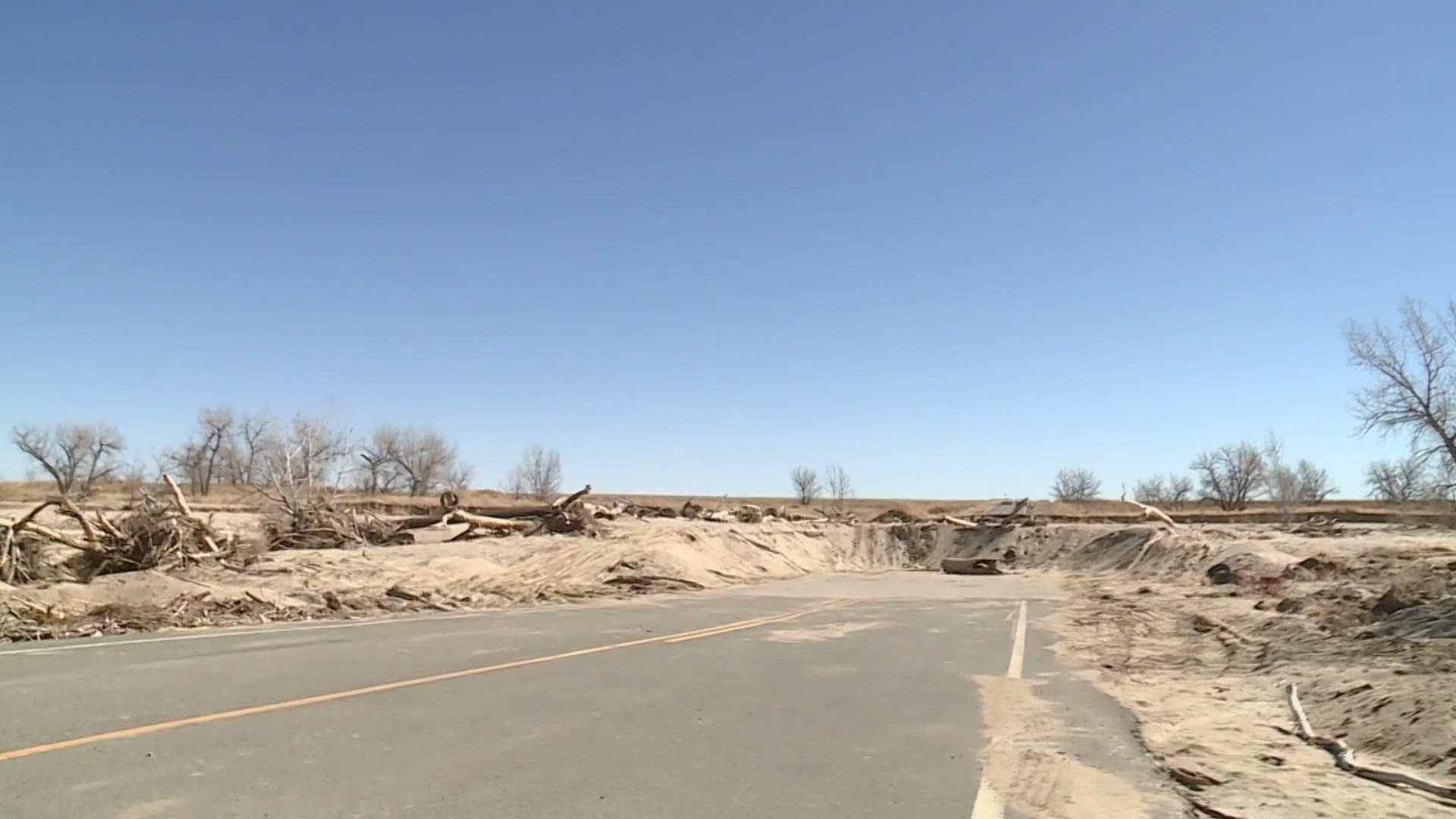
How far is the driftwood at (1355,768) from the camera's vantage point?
5.71m

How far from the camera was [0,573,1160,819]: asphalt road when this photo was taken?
5438 millimetres

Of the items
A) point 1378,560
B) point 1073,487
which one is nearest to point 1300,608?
point 1378,560

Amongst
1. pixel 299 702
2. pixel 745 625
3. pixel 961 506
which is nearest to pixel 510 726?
pixel 299 702

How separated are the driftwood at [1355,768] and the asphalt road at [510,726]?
4.75 feet

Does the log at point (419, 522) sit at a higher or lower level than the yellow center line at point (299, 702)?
higher

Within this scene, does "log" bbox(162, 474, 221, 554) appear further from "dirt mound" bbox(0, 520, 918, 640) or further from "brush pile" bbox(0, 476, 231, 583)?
"dirt mound" bbox(0, 520, 918, 640)

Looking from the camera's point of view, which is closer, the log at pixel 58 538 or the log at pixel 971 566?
the log at pixel 58 538

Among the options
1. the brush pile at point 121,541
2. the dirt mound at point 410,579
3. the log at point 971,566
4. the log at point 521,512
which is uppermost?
the log at point 521,512

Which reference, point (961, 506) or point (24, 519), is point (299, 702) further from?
point (961, 506)

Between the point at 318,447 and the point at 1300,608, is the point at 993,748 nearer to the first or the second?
the point at 1300,608

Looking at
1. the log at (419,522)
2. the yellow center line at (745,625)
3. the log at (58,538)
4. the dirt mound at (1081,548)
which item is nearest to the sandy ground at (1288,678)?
the yellow center line at (745,625)

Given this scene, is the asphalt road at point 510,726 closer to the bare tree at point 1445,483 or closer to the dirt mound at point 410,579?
the dirt mound at point 410,579

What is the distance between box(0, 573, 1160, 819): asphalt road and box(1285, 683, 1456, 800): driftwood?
1.45 metres

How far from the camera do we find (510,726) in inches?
293
